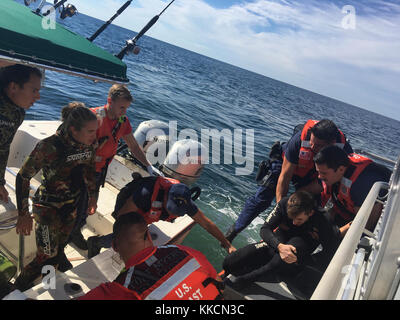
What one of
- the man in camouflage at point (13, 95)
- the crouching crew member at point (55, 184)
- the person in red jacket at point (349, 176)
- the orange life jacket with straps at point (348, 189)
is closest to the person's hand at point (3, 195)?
the man in camouflage at point (13, 95)

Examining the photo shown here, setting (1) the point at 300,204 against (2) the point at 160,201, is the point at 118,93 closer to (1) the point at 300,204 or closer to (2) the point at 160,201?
(2) the point at 160,201

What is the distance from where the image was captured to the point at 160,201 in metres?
2.38

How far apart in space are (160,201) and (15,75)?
1.53 m

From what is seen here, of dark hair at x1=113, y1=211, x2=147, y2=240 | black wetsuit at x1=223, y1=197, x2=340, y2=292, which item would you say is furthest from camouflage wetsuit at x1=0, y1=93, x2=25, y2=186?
black wetsuit at x1=223, y1=197, x2=340, y2=292

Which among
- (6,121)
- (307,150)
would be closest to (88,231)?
(6,121)

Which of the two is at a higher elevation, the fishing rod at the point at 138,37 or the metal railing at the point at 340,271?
the fishing rod at the point at 138,37

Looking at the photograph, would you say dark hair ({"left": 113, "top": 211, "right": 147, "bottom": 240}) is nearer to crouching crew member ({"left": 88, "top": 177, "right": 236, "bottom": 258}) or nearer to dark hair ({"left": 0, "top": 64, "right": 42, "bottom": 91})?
crouching crew member ({"left": 88, "top": 177, "right": 236, "bottom": 258})

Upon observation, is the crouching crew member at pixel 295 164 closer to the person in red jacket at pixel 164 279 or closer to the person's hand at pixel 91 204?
the person's hand at pixel 91 204

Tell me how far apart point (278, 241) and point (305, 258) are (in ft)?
0.91

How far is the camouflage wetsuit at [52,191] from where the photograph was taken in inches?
85.0

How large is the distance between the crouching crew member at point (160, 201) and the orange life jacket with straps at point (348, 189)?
4.41 feet

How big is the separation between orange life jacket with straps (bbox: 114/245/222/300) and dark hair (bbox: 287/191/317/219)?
1337mm

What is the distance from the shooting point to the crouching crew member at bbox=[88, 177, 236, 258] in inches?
90.8

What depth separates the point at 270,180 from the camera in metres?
3.68
